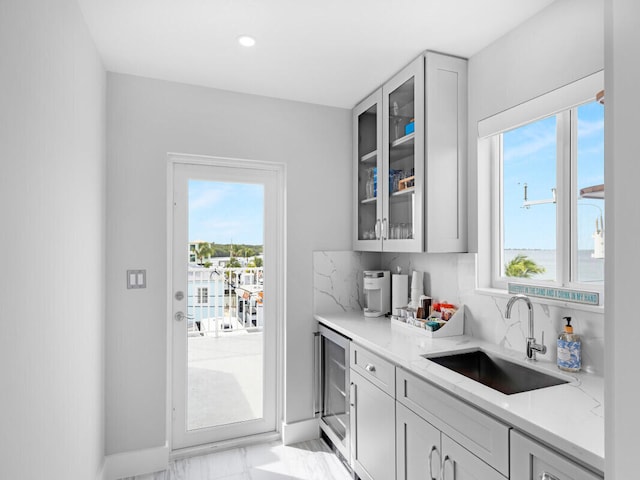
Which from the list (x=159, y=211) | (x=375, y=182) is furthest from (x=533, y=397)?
(x=159, y=211)

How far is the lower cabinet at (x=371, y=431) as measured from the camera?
1.91m

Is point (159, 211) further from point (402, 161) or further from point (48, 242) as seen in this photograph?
point (402, 161)

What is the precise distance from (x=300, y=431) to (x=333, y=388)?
45 cm

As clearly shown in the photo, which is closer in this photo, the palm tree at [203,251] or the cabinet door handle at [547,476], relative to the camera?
the cabinet door handle at [547,476]

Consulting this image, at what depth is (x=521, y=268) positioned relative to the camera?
2.04m

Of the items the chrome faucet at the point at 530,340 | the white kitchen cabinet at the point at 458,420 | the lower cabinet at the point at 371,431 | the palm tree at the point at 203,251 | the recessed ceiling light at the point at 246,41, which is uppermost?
the recessed ceiling light at the point at 246,41

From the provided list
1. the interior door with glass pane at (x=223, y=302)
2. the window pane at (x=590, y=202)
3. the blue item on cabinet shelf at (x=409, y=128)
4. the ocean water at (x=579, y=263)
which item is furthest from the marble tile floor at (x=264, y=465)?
the blue item on cabinet shelf at (x=409, y=128)

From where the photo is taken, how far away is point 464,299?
2.26 metres

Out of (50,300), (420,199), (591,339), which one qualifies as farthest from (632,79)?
(50,300)

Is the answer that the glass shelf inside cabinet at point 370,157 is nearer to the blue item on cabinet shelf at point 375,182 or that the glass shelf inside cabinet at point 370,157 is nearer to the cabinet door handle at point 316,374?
the blue item on cabinet shelf at point 375,182

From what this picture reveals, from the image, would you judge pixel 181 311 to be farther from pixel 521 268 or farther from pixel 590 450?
pixel 590 450

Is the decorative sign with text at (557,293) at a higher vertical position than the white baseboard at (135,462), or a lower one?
higher

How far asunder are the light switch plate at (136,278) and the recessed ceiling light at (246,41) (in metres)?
1.46

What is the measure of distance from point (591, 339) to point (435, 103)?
4.48 feet
